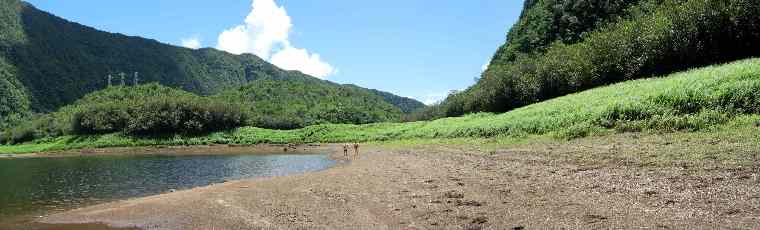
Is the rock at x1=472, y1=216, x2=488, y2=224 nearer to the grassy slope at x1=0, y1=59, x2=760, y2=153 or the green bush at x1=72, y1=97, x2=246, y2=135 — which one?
the grassy slope at x1=0, y1=59, x2=760, y2=153

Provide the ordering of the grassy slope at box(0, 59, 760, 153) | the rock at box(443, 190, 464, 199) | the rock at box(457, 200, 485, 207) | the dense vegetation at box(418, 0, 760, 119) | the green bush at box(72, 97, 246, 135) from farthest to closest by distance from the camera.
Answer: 1. the green bush at box(72, 97, 246, 135)
2. the dense vegetation at box(418, 0, 760, 119)
3. the grassy slope at box(0, 59, 760, 153)
4. the rock at box(443, 190, 464, 199)
5. the rock at box(457, 200, 485, 207)

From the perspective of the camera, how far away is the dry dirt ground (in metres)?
10.7

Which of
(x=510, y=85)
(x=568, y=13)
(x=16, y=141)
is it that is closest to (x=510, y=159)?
(x=510, y=85)

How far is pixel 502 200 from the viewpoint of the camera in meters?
14.2

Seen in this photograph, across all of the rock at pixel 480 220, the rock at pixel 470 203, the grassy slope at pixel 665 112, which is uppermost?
the grassy slope at pixel 665 112

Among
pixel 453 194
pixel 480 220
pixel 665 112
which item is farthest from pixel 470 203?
pixel 665 112

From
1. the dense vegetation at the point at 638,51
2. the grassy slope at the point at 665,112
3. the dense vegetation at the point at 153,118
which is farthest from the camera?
the dense vegetation at the point at 153,118

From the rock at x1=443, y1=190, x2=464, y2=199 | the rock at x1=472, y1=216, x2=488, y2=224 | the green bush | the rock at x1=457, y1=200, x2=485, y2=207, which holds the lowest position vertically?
the rock at x1=472, y1=216, x2=488, y2=224

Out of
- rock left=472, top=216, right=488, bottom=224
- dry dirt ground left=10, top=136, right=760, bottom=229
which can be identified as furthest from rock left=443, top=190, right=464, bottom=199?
rock left=472, top=216, right=488, bottom=224

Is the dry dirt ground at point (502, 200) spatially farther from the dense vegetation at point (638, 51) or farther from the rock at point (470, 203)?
the dense vegetation at point (638, 51)

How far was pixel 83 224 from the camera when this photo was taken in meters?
16.4

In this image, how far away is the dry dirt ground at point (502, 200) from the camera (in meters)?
10.7

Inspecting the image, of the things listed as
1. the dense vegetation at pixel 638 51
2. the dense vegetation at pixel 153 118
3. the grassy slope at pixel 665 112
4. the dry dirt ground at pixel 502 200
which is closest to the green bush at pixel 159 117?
the dense vegetation at pixel 153 118

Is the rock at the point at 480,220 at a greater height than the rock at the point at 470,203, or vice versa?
the rock at the point at 470,203
